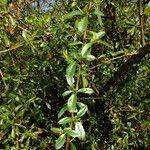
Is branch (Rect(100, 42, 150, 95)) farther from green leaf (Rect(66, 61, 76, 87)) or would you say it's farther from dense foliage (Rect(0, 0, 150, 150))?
green leaf (Rect(66, 61, 76, 87))

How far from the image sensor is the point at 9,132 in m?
2.46

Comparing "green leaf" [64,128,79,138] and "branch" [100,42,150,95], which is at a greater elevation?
"branch" [100,42,150,95]

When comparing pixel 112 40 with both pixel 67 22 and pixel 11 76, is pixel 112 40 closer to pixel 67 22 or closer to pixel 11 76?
pixel 67 22

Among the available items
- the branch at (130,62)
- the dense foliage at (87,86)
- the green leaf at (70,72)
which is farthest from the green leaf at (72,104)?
the dense foliage at (87,86)

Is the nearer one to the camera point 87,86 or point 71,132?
point 71,132

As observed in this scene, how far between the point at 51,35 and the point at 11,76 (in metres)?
0.36

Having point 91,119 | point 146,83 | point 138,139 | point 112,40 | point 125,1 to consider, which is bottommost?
point 138,139

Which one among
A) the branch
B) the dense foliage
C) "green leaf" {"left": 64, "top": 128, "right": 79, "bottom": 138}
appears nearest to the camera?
"green leaf" {"left": 64, "top": 128, "right": 79, "bottom": 138}

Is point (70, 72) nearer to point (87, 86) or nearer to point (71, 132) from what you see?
point (71, 132)

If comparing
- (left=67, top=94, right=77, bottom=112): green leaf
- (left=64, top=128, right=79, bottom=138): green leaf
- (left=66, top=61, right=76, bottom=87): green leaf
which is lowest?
(left=64, top=128, right=79, bottom=138): green leaf

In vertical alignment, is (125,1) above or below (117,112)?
above

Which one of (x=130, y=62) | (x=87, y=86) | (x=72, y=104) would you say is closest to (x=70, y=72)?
(x=72, y=104)

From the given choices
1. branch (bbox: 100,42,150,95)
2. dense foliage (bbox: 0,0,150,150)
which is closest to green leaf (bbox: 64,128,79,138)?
branch (bbox: 100,42,150,95)

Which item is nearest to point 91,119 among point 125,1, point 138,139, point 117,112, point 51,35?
point 117,112
